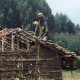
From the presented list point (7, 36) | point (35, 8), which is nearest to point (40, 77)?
point (7, 36)

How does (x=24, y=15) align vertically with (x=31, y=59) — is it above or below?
above

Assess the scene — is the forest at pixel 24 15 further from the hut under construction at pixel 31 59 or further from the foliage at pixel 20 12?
the hut under construction at pixel 31 59

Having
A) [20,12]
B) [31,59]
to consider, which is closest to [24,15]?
[20,12]

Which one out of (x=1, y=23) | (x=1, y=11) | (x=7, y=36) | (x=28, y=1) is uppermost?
(x=28, y=1)

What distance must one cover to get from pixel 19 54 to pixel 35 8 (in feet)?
89.7

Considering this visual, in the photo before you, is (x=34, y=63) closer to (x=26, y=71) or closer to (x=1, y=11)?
(x=26, y=71)

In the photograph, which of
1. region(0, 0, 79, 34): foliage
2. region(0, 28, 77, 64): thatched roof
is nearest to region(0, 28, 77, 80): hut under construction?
region(0, 28, 77, 64): thatched roof

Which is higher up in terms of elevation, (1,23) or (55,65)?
(1,23)

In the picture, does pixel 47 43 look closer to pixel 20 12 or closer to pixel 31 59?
pixel 31 59

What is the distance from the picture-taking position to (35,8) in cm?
→ 3231

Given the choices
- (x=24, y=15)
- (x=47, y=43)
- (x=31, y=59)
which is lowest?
(x=31, y=59)

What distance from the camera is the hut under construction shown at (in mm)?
6055

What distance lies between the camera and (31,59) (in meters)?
6.17

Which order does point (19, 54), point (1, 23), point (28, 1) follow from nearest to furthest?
point (19, 54) → point (1, 23) → point (28, 1)
